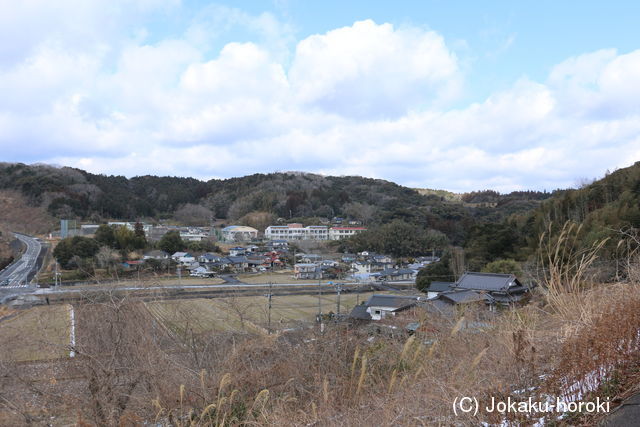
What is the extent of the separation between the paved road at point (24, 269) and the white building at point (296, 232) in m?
22.2

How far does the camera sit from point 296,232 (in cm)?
4544

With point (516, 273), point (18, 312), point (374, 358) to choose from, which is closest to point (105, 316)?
point (374, 358)

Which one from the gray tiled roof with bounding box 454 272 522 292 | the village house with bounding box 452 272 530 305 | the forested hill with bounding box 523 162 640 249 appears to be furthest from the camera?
the forested hill with bounding box 523 162 640 249

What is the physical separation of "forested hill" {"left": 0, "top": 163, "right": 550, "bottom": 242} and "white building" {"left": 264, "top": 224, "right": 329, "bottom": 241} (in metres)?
6.27

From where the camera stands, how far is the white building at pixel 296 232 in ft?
147

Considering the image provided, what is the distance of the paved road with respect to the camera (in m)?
19.4

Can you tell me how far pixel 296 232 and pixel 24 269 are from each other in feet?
89.0

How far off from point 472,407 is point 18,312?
1532 cm

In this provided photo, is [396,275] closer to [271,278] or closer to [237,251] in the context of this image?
[271,278]

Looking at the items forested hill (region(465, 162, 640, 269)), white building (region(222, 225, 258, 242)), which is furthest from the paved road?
forested hill (region(465, 162, 640, 269))

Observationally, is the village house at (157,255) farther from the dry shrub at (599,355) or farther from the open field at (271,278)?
the dry shrub at (599,355)

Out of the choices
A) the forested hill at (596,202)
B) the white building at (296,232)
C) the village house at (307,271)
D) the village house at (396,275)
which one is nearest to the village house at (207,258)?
the village house at (307,271)

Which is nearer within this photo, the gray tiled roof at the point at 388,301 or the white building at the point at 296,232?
the gray tiled roof at the point at 388,301

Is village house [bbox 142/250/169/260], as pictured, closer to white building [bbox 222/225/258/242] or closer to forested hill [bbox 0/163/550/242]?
white building [bbox 222/225/258/242]
